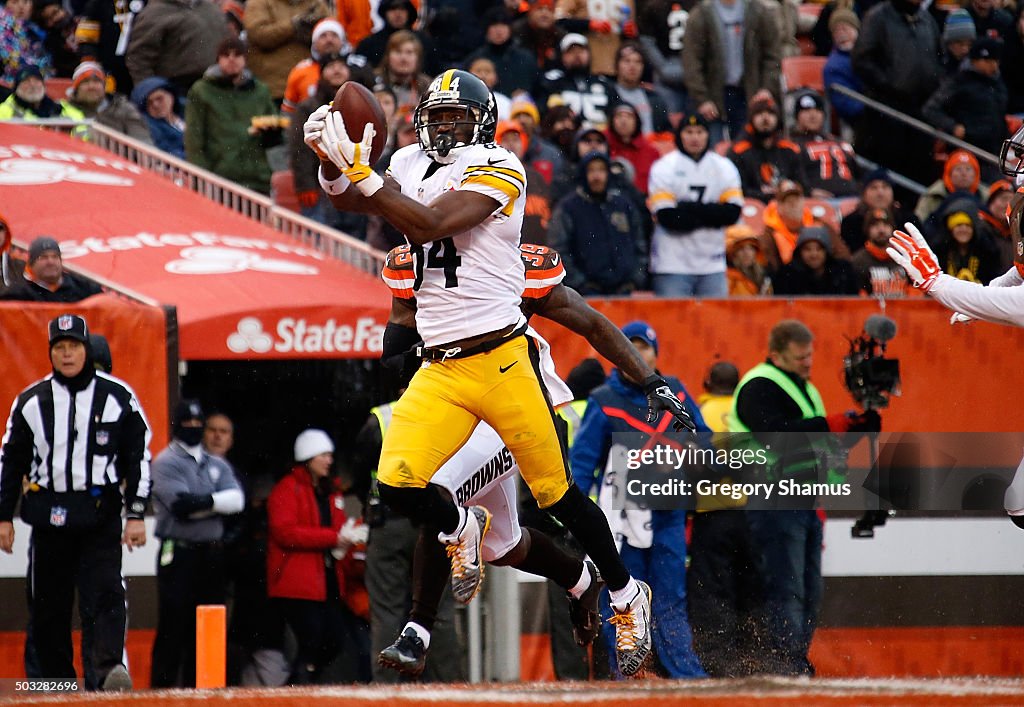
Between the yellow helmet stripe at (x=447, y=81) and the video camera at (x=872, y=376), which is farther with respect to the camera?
the video camera at (x=872, y=376)

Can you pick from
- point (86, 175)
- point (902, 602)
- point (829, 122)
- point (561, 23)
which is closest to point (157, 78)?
point (86, 175)

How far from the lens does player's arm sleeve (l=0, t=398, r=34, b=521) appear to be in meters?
8.30

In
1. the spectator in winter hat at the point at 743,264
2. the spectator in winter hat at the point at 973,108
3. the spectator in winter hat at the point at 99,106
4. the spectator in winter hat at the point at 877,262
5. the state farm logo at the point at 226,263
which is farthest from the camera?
the spectator in winter hat at the point at 973,108

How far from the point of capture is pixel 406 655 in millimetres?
6391

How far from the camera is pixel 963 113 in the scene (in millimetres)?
13836

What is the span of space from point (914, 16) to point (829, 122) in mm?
1193

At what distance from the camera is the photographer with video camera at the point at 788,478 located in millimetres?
8594

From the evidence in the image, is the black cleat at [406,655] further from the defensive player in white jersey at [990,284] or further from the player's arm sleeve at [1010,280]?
the player's arm sleeve at [1010,280]

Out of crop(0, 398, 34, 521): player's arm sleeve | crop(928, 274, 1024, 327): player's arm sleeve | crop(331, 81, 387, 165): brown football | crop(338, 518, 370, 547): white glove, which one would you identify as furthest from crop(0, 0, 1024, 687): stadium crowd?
crop(331, 81, 387, 165): brown football

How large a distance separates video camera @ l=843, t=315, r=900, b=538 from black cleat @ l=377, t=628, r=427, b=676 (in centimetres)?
337

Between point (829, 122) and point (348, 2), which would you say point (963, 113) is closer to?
point (829, 122)

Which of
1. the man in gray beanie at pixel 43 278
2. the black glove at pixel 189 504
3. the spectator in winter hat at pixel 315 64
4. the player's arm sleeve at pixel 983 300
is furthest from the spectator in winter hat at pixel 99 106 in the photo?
the player's arm sleeve at pixel 983 300

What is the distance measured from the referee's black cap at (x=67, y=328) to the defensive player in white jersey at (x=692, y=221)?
13.2 ft

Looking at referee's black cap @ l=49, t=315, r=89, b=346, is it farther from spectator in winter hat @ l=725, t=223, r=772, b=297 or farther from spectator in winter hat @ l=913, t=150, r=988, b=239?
spectator in winter hat @ l=913, t=150, r=988, b=239
